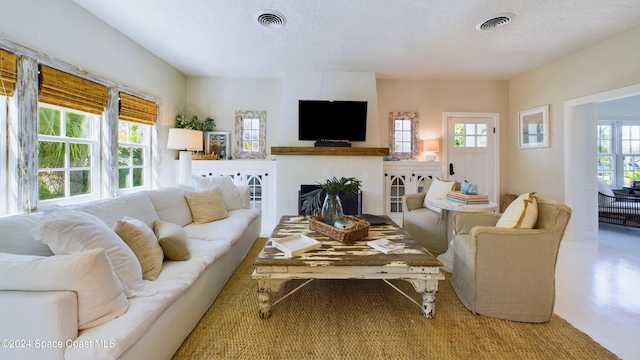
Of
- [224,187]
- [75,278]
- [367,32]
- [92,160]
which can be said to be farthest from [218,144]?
[75,278]

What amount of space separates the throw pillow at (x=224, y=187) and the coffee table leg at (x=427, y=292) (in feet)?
7.33

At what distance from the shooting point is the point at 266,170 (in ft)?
13.7

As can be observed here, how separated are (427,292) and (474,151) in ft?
12.0

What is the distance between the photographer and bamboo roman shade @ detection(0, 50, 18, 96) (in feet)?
5.91

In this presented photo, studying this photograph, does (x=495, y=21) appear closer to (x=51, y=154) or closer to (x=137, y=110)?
(x=137, y=110)

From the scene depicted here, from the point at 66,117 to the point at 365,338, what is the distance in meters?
3.20

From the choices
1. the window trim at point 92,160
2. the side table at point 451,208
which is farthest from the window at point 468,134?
the window trim at point 92,160

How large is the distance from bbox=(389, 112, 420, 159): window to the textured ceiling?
0.78m

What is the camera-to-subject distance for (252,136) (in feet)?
14.6

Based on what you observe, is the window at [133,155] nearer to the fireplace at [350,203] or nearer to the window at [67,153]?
the window at [67,153]

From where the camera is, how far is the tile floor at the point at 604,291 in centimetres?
156

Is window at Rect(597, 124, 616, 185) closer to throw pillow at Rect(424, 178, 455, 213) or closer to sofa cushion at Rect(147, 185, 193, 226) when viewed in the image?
throw pillow at Rect(424, 178, 455, 213)

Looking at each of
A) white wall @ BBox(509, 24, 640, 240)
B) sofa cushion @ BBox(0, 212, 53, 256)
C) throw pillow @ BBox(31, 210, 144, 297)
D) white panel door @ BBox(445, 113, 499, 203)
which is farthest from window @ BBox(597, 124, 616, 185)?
sofa cushion @ BBox(0, 212, 53, 256)

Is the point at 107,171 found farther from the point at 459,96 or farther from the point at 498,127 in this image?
the point at 498,127
